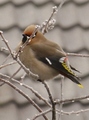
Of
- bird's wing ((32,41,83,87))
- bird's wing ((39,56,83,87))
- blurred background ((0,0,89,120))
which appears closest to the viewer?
bird's wing ((39,56,83,87))

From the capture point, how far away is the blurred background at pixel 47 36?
2.34m

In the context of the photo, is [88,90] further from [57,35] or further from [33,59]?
[33,59]

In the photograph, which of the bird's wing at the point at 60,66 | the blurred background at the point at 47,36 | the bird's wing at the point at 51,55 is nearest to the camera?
the bird's wing at the point at 60,66

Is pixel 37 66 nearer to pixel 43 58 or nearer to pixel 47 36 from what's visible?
pixel 43 58

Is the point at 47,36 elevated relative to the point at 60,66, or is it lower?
lower

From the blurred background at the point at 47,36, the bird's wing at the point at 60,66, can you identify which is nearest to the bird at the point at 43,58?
the bird's wing at the point at 60,66

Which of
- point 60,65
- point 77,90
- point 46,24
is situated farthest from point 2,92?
point 46,24

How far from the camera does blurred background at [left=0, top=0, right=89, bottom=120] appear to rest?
234cm

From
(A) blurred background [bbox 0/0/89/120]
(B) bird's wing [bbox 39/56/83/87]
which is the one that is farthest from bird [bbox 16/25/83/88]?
(A) blurred background [bbox 0/0/89/120]

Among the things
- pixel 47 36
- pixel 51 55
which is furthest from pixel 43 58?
pixel 47 36

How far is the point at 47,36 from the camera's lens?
8.55 feet

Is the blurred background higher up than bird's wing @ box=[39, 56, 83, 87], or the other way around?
bird's wing @ box=[39, 56, 83, 87]

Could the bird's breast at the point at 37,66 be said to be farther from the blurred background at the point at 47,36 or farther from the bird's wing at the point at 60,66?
the blurred background at the point at 47,36

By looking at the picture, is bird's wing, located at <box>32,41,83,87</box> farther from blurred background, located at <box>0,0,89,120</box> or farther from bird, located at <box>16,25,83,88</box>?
blurred background, located at <box>0,0,89,120</box>
